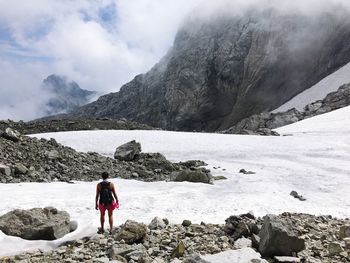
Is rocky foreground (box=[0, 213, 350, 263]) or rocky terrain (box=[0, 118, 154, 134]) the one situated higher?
rocky terrain (box=[0, 118, 154, 134])

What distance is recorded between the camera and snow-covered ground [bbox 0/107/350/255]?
1681 cm

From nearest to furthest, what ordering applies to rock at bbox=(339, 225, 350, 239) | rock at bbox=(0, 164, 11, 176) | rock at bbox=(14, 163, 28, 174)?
rock at bbox=(339, 225, 350, 239)
rock at bbox=(0, 164, 11, 176)
rock at bbox=(14, 163, 28, 174)

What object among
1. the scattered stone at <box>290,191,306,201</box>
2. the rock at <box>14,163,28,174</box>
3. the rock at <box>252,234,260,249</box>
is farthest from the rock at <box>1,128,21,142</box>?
the rock at <box>252,234,260,249</box>

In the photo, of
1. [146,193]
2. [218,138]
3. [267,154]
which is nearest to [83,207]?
[146,193]

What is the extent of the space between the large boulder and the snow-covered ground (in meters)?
0.26

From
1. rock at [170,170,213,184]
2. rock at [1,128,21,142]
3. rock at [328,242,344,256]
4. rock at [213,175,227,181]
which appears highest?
rock at [1,128,21,142]

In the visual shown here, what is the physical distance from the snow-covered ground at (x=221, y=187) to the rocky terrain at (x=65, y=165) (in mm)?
1659

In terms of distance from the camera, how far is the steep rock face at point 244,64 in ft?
391

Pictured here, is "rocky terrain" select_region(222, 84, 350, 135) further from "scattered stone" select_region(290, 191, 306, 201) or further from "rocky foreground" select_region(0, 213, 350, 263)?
"rocky foreground" select_region(0, 213, 350, 263)

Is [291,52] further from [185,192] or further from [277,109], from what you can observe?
[185,192]

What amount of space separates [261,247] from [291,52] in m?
119

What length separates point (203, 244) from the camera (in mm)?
12297

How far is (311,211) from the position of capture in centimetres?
1956

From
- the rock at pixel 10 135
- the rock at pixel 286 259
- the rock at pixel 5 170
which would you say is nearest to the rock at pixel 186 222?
the rock at pixel 286 259
